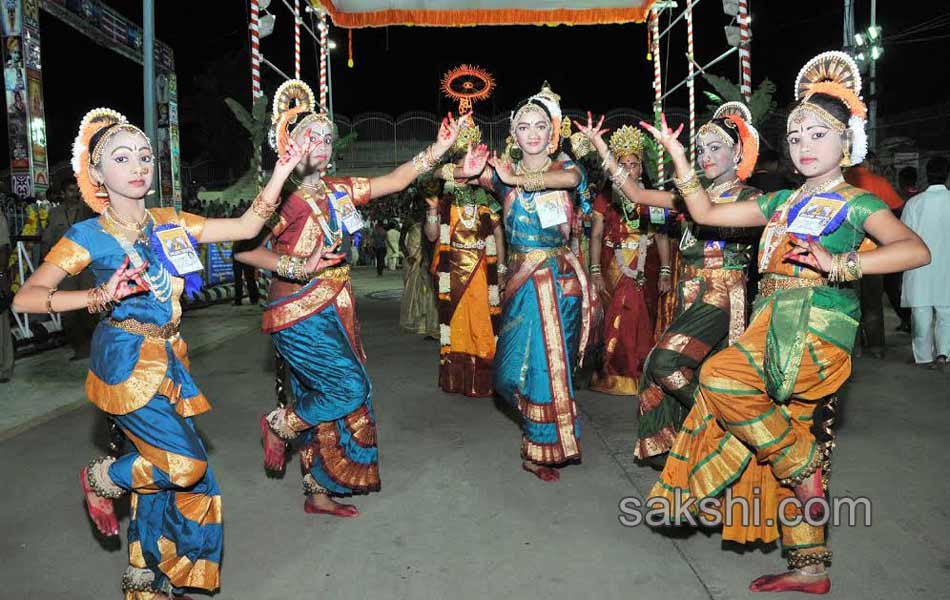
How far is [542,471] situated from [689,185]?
183 cm

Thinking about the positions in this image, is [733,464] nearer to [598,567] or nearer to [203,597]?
[598,567]

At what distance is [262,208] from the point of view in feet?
10.4

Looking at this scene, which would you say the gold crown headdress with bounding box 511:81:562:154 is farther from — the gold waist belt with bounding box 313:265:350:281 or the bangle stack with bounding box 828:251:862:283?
the bangle stack with bounding box 828:251:862:283

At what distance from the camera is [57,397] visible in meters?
6.48

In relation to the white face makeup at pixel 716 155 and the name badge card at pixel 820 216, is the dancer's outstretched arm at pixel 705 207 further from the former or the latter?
the white face makeup at pixel 716 155

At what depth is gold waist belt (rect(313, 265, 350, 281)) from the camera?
3.71 metres

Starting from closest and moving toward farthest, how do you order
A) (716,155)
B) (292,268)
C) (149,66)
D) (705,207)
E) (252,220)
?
(252,220) < (705,207) < (292,268) < (716,155) < (149,66)

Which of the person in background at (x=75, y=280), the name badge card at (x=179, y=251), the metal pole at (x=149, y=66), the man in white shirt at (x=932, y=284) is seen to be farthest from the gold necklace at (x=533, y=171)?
the metal pole at (x=149, y=66)

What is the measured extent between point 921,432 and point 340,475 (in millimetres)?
3752

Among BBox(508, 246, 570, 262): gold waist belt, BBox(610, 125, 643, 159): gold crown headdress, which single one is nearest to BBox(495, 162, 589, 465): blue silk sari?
BBox(508, 246, 570, 262): gold waist belt

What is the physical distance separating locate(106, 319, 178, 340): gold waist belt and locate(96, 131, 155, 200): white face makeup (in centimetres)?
47

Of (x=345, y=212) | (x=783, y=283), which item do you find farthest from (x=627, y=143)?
(x=783, y=283)

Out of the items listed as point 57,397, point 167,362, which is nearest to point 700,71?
point 167,362

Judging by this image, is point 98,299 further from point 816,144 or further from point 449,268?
point 449,268
